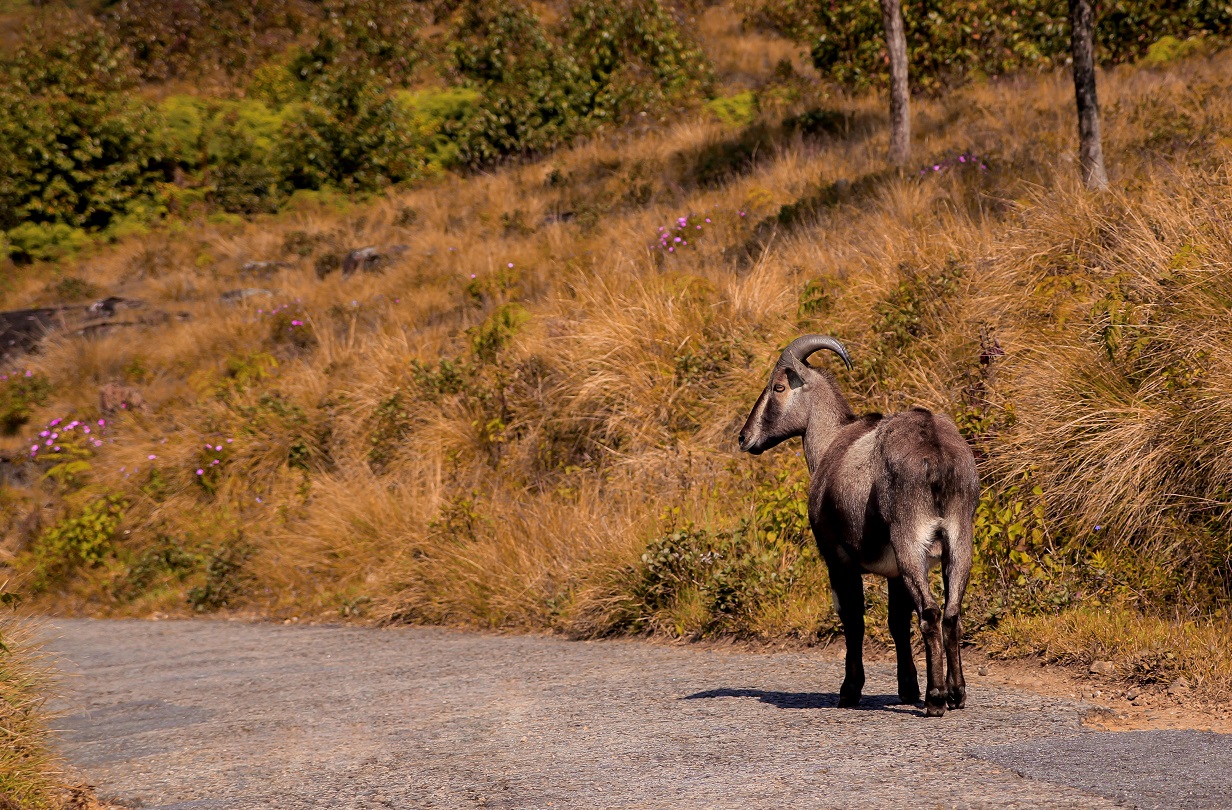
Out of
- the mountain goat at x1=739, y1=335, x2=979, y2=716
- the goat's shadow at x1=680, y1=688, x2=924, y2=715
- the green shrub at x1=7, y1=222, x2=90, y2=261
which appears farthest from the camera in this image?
the green shrub at x1=7, y1=222, x2=90, y2=261

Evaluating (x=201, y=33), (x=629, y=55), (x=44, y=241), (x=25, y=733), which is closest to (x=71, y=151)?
(x=44, y=241)

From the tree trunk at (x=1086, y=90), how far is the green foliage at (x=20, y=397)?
47.8ft

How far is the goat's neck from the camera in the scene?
6004mm

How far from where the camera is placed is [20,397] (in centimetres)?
1766

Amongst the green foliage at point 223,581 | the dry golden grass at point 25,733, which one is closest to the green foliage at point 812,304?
the green foliage at point 223,581

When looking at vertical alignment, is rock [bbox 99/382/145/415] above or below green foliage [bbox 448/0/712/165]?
below

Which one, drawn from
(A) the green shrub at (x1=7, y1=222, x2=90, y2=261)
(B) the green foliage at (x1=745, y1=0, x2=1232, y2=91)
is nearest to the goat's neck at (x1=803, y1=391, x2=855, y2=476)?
(B) the green foliage at (x1=745, y1=0, x2=1232, y2=91)

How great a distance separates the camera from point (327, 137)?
2461cm

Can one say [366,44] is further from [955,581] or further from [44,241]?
[955,581]

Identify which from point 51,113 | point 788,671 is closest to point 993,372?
point 788,671

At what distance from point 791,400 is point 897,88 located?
32.6 ft

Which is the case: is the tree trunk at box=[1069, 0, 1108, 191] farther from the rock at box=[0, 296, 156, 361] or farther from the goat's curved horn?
the rock at box=[0, 296, 156, 361]

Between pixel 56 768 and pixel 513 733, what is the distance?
6.72 ft

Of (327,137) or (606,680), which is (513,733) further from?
(327,137)
